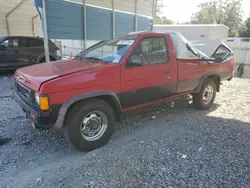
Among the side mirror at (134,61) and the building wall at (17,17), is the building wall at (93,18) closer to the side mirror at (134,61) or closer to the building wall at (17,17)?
the side mirror at (134,61)

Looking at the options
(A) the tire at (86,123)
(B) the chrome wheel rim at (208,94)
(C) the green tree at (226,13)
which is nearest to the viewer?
(A) the tire at (86,123)

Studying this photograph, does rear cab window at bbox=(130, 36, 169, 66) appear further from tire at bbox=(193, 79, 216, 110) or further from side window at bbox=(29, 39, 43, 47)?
side window at bbox=(29, 39, 43, 47)

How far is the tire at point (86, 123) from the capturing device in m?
2.92

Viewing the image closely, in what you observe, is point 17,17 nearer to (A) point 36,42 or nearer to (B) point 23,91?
(A) point 36,42

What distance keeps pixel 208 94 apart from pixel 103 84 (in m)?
3.32

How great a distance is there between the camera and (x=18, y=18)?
46.4ft

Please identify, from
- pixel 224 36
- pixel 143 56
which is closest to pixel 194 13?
pixel 224 36

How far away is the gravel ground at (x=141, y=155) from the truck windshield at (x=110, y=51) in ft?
4.75

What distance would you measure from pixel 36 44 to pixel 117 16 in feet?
13.7

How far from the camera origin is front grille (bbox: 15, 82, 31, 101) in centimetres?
297

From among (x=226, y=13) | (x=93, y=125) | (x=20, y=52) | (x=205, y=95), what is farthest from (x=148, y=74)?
(x=226, y=13)

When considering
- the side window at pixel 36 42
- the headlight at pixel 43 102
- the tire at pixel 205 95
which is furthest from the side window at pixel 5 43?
the tire at pixel 205 95

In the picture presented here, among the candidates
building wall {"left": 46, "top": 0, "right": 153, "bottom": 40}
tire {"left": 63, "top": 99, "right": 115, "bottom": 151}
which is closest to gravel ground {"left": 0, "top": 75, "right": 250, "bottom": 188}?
tire {"left": 63, "top": 99, "right": 115, "bottom": 151}

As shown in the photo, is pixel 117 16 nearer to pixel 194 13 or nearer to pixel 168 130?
pixel 168 130
